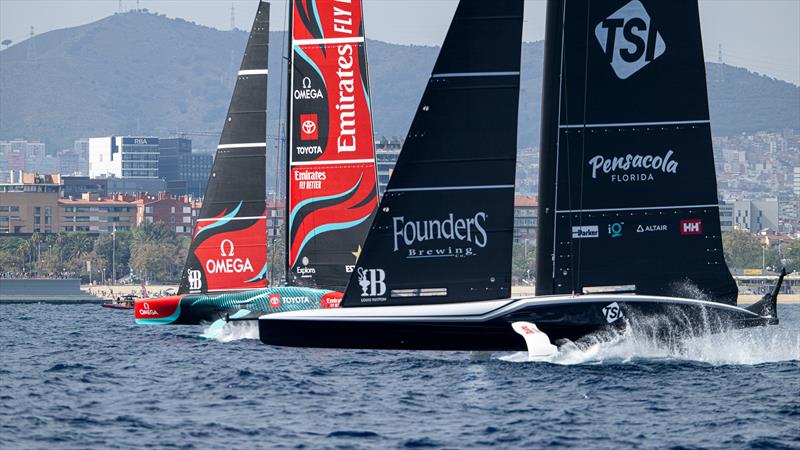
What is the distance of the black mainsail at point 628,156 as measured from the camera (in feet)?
88.8

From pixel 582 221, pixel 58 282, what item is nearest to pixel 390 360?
pixel 582 221

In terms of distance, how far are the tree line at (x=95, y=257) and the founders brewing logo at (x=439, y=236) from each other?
135m

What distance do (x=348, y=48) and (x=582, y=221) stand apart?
1223cm

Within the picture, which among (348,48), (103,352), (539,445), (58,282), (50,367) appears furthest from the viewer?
(58,282)

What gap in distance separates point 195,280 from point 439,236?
17010 millimetres

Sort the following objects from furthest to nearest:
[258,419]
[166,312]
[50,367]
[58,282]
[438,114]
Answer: [58,282]
[166,312]
[50,367]
[438,114]
[258,419]

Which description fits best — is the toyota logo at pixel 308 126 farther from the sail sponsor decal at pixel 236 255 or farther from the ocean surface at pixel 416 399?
the ocean surface at pixel 416 399

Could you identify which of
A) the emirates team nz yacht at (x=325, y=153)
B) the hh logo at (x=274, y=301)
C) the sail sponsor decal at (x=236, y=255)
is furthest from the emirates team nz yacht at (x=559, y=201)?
the sail sponsor decal at (x=236, y=255)

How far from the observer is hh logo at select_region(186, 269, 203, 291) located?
42.1 m

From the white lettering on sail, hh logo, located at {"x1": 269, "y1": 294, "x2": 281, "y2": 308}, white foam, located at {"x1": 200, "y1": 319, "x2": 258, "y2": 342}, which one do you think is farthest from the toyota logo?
white foam, located at {"x1": 200, "y1": 319, "x2": 258, "y2": 342}

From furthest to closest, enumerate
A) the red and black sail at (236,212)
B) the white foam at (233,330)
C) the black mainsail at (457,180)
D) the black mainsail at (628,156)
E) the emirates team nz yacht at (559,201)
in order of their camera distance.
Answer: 1. the red and black sail at (236,212)
2. the white foam at (233,330)
3. the black mainsail at (628,156)
4. the black mainsail at (457,180)
5. the emirates team nz yacht at (559,201)

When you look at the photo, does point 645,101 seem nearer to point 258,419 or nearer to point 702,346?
point 702,346

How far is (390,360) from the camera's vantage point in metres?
30.6

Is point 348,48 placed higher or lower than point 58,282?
higher
